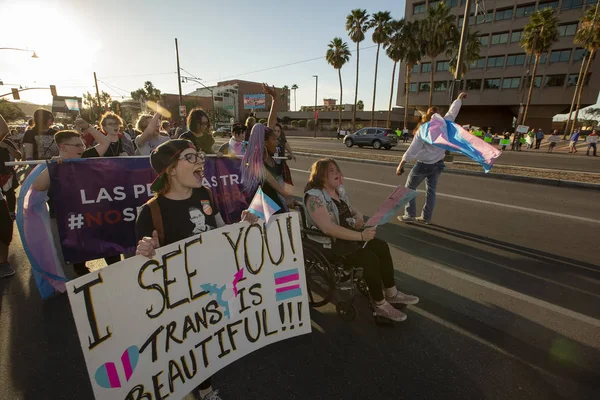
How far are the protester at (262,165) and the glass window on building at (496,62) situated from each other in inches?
2116

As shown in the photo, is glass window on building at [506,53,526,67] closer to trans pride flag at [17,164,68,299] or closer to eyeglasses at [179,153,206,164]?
eyeglasses at [179,153,206,164]

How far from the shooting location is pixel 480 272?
358cm

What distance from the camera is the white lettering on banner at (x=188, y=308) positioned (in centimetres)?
149

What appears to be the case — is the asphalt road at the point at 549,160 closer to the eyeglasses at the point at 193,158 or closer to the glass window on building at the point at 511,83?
the eyeglasses at the point at 193,158

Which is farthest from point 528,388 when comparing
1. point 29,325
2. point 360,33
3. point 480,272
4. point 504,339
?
point 360,33

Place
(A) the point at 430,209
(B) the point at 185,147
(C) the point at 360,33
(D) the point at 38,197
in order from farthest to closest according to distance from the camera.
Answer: (C) the point at 360,33 → (A) the point at 430,209 → (D) the point at 38,197 → (B) the point at 185,147

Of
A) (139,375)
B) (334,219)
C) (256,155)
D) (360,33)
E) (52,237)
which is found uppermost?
(360,33)

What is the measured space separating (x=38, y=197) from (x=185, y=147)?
205 centimetres

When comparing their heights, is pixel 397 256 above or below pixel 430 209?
below

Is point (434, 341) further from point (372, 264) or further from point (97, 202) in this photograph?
point (97, 202)

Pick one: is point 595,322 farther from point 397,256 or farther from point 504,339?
point 397,256

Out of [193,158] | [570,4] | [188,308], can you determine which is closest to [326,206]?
[193,158]

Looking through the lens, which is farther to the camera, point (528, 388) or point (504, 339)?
point (504, 339)

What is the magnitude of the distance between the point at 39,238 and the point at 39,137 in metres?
3.19
